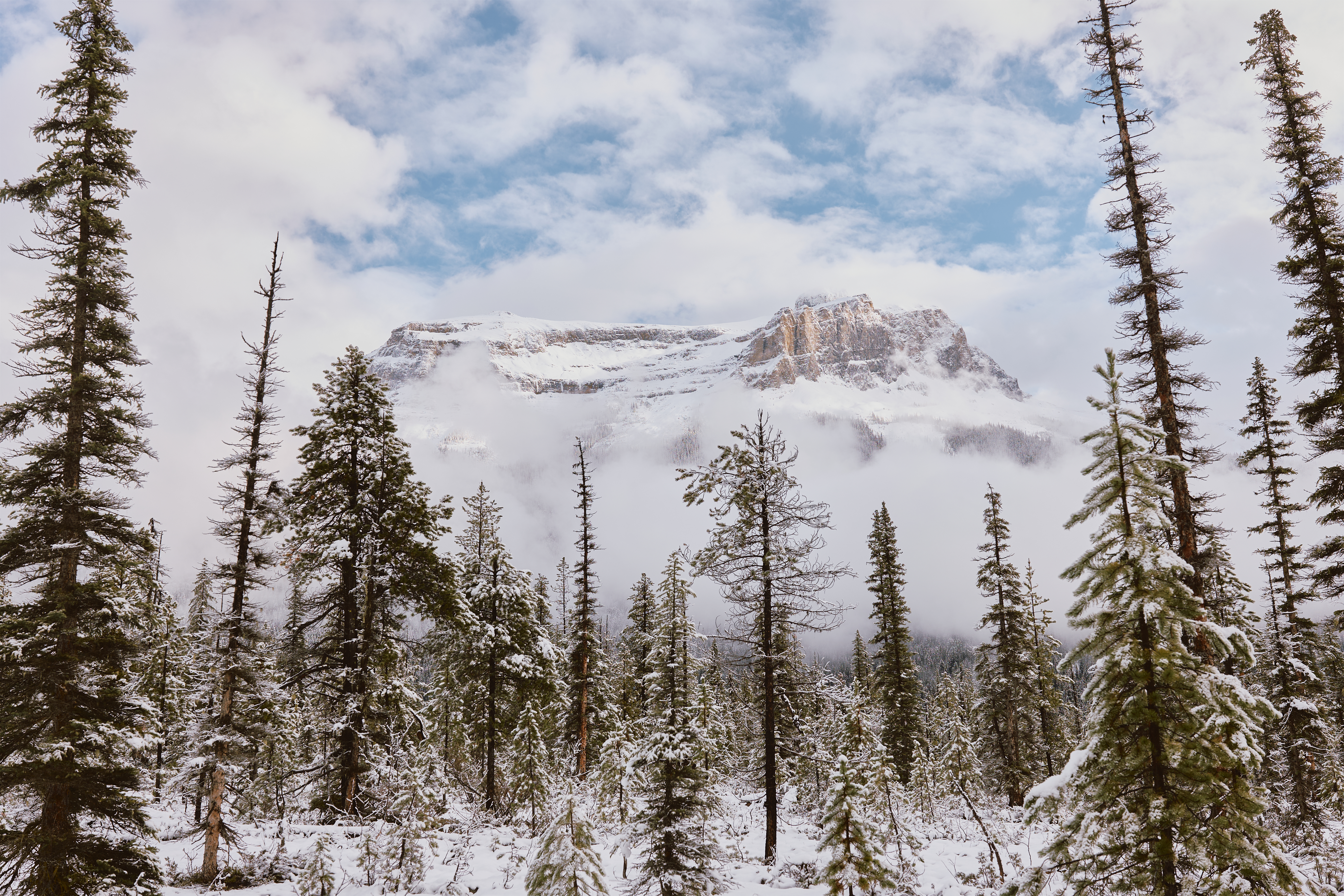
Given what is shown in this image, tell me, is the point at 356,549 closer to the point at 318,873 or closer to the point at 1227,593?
the point at 318,873

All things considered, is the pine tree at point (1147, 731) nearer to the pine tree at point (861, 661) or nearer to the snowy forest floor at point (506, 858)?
the snowy forest floor at point (506, 858)

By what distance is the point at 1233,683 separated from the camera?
672 cm

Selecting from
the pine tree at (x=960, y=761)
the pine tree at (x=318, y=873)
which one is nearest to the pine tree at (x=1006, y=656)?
the pine tree at (x=960, y=761)

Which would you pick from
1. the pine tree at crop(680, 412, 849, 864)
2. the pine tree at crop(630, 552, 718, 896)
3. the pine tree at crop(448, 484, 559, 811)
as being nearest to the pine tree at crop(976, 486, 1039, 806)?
the pine tree at crop(680, 412, 849, 864)

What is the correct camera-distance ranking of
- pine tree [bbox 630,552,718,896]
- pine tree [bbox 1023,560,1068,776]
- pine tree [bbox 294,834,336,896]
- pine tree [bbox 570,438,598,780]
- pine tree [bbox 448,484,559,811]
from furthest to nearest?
pine tree [bbox 1023,560,1068,776], pine tree [bbox 448,484,559,811], pine tree [bbox 570,438,598,780], pine tree [bbox 294,834,336,896], pine tree [bbox 630,552,718,896]

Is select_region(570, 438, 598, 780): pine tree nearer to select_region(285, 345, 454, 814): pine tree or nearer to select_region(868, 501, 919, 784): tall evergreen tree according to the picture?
select_region(285, 345, 454, 814): pine tree

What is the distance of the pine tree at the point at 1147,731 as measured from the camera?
6.32 m

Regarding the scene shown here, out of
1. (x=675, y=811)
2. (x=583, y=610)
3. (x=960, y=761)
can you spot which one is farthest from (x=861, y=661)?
(x=675, y=811)

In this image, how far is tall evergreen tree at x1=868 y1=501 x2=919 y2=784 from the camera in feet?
108

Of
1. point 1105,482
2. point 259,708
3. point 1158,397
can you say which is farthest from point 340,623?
point 1158,397

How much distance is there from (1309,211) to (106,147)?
93.7 feet

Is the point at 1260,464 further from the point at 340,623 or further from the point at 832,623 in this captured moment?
the point at 340,623

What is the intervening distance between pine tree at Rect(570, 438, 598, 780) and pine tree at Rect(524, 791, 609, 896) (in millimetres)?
14786

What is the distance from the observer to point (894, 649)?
34000 millimetres
